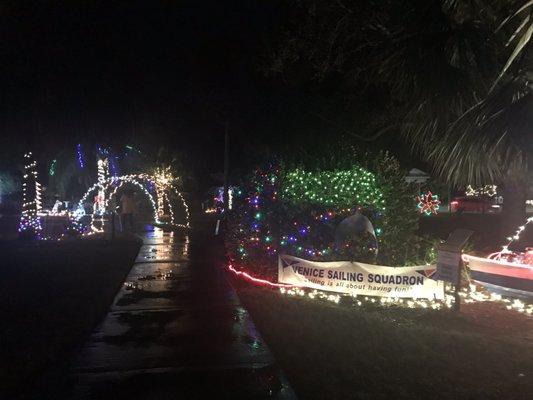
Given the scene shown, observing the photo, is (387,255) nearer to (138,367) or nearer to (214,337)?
(214,337)

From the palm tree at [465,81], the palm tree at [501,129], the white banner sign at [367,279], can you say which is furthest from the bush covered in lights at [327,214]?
the palm tree at [501,129]

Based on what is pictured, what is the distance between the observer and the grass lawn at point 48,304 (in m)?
5.53

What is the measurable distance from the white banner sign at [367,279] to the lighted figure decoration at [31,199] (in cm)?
1161

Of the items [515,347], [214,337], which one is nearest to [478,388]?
[515,347]

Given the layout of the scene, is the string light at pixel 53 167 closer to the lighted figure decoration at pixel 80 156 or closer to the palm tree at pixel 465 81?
the lighted figure decoration at pixel 80 156

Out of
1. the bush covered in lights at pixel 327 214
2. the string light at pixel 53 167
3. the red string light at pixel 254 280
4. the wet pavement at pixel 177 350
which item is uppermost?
the string light at pixel 53 167

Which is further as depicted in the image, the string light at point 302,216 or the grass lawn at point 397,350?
the string light at point 302,216

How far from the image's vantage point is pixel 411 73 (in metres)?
7.55

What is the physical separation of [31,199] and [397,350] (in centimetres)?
1616

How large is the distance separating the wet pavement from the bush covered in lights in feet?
3.97

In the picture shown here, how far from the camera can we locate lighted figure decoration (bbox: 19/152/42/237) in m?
18.3

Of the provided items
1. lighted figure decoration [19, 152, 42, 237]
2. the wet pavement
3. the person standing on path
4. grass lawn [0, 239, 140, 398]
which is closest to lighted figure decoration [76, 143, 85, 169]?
lighted figure decoration [19, 152, 42, 237]

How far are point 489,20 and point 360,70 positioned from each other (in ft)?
11.1

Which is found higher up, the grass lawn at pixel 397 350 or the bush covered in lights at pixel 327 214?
the bush covered in lights at pixel 327 214
